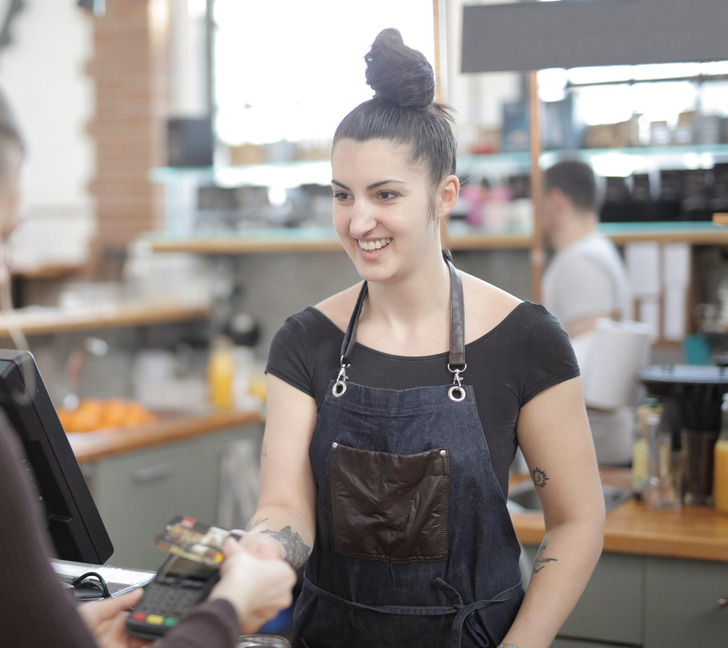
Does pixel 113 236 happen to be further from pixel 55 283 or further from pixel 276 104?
pixel 276 104

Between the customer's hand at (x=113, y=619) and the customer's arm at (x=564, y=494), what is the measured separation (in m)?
0.69

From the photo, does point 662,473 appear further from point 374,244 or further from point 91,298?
point 91,298

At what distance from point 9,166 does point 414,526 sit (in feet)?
2.88

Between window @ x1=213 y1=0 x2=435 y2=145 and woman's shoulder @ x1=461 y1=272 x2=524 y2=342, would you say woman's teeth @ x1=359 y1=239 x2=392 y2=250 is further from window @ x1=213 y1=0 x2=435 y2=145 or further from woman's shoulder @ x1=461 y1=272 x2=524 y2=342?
window @ x1=213 y1=0 x2=435 y2=145

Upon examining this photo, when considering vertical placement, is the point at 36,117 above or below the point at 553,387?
above

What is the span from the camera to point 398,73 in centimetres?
167

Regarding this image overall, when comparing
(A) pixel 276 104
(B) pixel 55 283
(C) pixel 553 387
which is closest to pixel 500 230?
(A) pixel 276 104

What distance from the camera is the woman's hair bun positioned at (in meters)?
1.67

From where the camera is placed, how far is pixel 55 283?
18.7 ft

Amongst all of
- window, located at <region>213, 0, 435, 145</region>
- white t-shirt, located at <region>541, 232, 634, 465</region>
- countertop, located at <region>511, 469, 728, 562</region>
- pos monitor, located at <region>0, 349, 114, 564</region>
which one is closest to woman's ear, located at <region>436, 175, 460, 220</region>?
pos monitor, located at <region>0, 349, 114, 564</region>

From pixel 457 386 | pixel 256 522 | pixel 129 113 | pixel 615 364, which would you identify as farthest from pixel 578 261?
pixel 129 113

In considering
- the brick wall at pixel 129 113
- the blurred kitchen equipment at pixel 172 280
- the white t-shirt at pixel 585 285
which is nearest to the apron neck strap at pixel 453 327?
the white t-shirt at pixel 585 285

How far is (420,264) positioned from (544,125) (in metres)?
2.44

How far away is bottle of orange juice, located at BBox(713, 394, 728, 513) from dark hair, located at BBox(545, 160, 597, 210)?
4.43 ft
